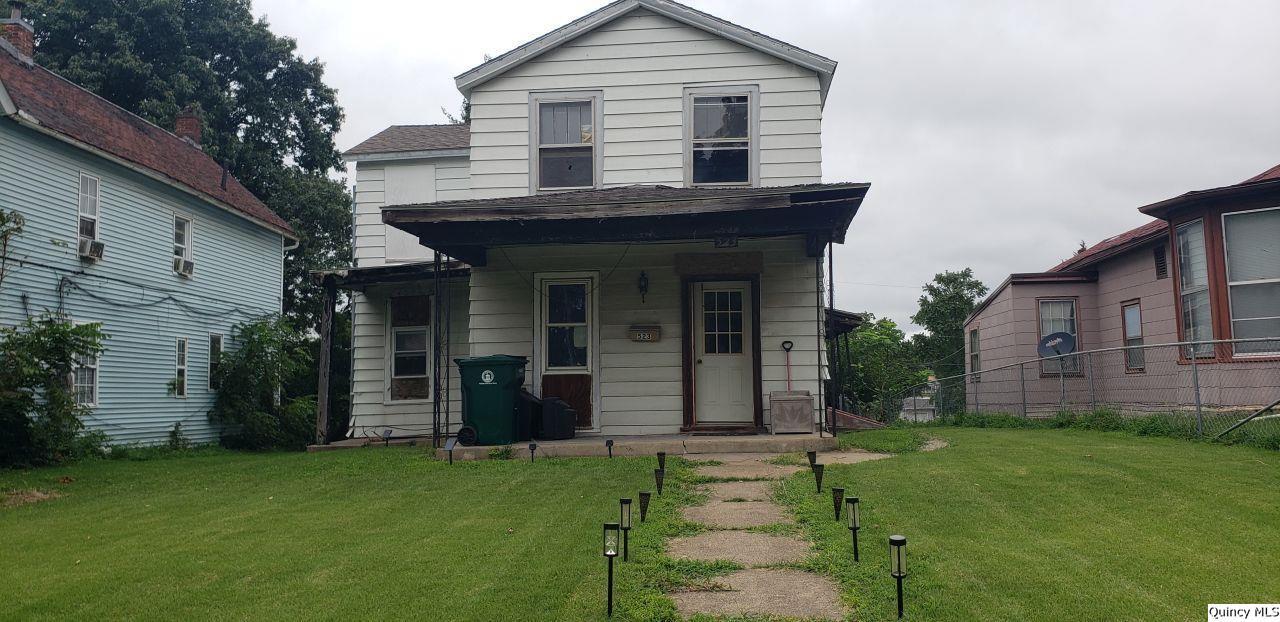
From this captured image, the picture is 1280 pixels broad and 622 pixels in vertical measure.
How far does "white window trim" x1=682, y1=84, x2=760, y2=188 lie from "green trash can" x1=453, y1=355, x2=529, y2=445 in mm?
3700

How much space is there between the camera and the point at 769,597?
14.9ft

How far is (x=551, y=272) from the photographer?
39.3 ft

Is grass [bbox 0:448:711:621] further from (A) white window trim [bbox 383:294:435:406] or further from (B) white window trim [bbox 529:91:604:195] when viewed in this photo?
(A) white window trim [bbox 383:294:435:406]

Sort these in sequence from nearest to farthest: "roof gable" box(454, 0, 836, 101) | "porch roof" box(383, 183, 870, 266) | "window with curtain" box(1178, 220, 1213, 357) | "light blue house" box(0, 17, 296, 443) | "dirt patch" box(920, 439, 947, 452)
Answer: "porch roof" box(383, 183, 870, 266)
"dirt patch" box(920, 439, 947, 452)
"roof gable" box(454, 0, 836, 101)
"window with curtain" box(1178, 220, 1213, 357)
"light blue house" box(0, 17, 296, 443)

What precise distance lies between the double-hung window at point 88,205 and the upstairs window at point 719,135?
10439mm

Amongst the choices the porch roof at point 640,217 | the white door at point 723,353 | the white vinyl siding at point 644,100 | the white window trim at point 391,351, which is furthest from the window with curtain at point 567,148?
the white window trim at point 391,351

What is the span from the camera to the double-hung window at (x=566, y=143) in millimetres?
12367

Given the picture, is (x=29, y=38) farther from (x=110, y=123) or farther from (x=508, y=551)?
(x=508, y=551)

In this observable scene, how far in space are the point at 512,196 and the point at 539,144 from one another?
834 mm

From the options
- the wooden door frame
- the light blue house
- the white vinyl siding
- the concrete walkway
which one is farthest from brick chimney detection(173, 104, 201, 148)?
the concrete walkway

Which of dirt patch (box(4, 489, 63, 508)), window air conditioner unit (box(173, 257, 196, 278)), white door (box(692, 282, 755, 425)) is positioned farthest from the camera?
window air conditioner unit (box(173, 257, 196, 278))

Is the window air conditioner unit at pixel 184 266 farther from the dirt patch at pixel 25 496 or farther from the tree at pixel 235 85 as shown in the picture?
the dirt patch at pixel 25 496

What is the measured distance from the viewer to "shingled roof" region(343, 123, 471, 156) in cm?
1791

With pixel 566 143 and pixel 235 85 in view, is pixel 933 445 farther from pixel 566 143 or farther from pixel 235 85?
pixel 235 85
